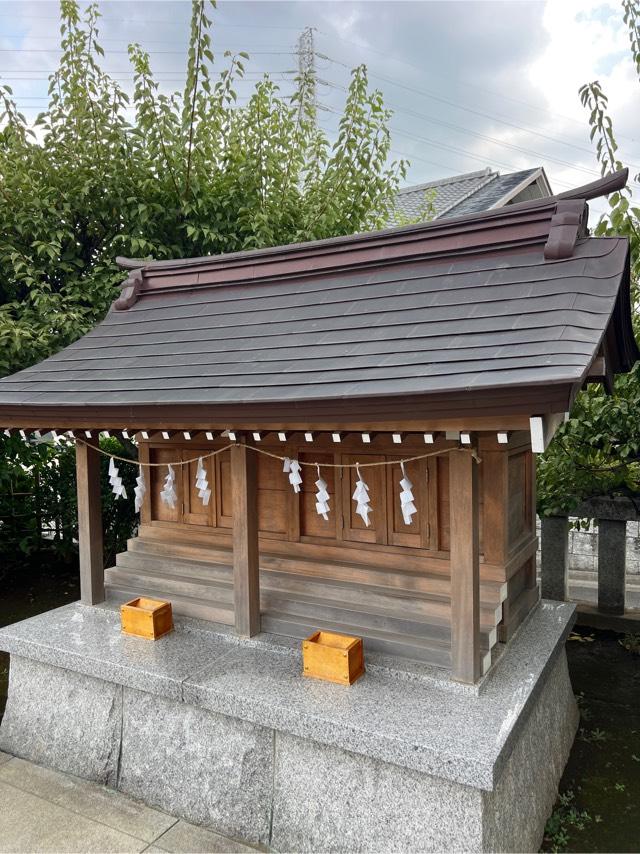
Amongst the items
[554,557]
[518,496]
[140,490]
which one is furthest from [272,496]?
[554,557]

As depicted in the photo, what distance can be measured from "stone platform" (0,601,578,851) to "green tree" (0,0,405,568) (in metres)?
4.01

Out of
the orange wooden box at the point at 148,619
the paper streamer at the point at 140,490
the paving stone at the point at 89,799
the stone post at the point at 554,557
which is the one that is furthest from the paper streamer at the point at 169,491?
the stone post at the point at 554,557

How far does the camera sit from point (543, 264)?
13.4ft

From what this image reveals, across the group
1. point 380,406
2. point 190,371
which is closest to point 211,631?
point 190,371

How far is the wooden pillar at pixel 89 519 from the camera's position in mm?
5129

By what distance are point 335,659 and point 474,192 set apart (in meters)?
17.7

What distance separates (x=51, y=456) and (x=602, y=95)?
8097mm

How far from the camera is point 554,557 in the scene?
21.8 ft

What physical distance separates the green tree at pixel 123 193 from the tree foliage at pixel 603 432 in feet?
13.5

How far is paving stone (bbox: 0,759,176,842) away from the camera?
3.82m

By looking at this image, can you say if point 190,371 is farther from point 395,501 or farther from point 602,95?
point 602,95

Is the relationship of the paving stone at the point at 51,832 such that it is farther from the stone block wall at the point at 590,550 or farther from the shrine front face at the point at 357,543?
the stone block wall at the point at 590,550

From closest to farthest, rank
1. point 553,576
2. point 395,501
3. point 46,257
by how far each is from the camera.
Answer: point 395,501, point 553,576, point 46,257

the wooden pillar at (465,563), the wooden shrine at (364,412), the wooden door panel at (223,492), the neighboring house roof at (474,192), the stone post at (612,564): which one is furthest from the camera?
the neighboring house roof at (474,192)
